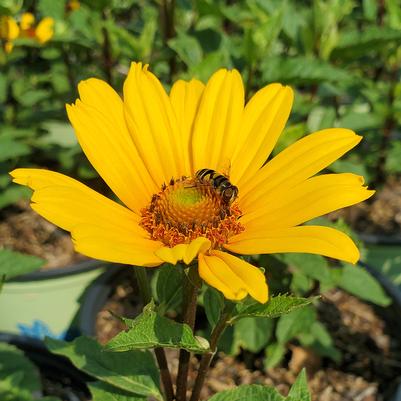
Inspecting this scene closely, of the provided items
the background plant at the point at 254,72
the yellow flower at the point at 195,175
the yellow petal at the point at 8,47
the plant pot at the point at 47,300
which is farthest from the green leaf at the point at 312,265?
the yellow petal at the point at 8,47

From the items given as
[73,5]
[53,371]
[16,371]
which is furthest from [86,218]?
[73,5]

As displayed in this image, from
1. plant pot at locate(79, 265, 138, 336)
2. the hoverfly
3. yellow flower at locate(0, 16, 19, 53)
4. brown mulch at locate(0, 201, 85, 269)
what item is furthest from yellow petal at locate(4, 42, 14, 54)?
the hoverfly

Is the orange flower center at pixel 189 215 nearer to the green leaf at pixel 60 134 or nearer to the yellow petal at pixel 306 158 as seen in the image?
the yellow petal at pixel 306 158

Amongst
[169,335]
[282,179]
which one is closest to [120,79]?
[282,179]

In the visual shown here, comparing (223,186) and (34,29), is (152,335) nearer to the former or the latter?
(223,186)

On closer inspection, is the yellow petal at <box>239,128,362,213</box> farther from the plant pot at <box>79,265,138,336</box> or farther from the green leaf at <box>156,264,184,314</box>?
the plant pot at <box>79,265,138,336</box>

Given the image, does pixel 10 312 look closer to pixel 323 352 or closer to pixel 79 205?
pixel 323 352
